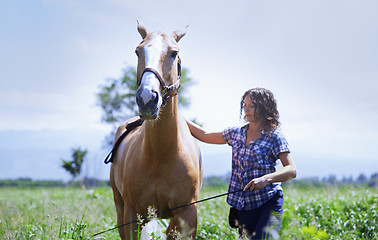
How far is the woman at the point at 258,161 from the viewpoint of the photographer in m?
3.60

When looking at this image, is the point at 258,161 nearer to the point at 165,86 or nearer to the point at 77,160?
the point at 165,86

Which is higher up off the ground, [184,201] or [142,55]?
[142,55]

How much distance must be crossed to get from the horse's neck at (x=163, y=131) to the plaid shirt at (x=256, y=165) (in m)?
0.72

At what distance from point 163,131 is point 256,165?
0.95 m

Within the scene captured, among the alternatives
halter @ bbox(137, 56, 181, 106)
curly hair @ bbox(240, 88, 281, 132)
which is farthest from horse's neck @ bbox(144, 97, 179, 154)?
curly hair @ bbox(240, 88, 281, 132)

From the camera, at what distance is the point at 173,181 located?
3.47m

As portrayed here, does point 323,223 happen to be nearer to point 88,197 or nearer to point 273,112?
point 273,112

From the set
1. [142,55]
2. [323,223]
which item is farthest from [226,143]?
[323,223]

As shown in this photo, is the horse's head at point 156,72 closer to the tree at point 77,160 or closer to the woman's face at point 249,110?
the woman's face at point 249,110

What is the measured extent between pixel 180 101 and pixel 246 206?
32.2 metres

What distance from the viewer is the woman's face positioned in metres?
3.80

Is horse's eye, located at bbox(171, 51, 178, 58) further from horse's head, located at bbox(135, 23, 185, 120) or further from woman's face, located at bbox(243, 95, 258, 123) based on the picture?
woman's face, located at bbox(243, 95, 258, 123)

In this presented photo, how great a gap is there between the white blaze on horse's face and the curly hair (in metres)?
1.17

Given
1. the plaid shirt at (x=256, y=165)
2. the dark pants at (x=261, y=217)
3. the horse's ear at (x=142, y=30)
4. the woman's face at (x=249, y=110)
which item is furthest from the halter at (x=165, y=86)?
the dark pants at (x=261, y=217)
